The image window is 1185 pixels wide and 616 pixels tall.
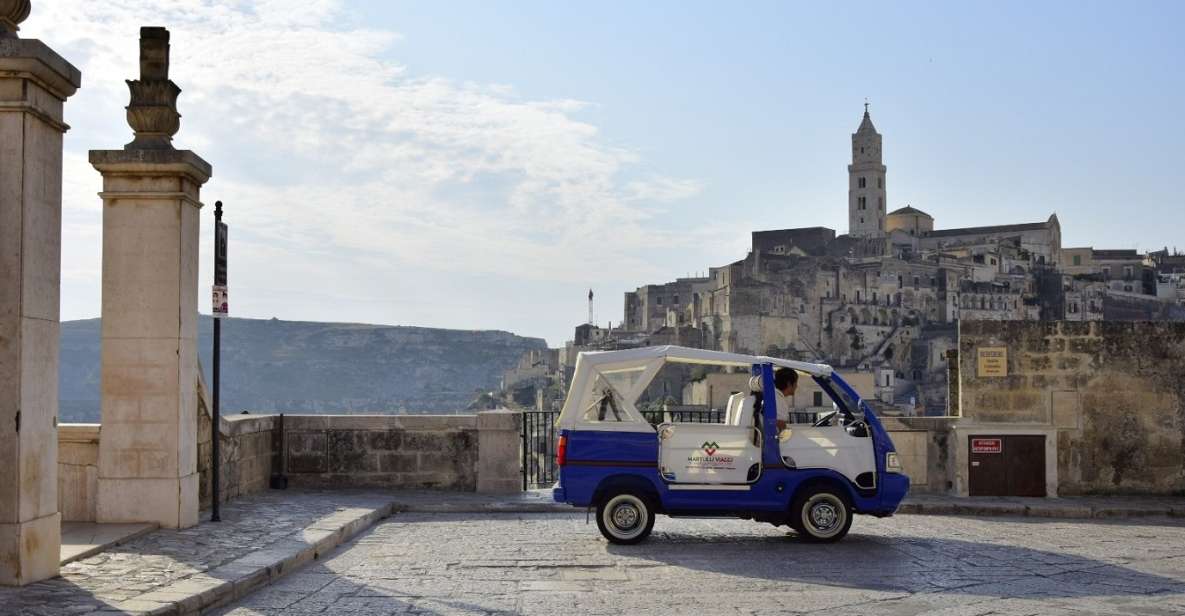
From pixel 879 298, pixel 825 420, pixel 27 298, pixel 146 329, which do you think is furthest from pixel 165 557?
pixel 879 298

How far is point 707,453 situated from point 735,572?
176cm

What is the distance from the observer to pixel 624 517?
10.7 metres

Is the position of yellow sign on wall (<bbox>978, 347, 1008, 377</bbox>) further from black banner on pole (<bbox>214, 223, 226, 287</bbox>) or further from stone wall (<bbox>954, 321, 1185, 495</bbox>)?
black banner on pole (<bbox>214, 223, 226, 287</bbox>)

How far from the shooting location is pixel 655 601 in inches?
313

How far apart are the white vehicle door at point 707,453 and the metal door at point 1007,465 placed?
17.9 feet

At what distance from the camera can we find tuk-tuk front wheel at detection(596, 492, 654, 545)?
10.7 metres

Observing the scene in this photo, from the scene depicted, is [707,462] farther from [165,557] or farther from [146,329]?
[146,329]

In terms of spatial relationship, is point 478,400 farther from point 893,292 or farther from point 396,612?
point 396,612

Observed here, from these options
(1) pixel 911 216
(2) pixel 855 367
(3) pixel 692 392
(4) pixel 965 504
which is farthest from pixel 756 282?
(4) pixel 965 504

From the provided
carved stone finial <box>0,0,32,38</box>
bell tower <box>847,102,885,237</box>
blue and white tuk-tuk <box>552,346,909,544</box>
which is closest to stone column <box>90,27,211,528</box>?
carved stone finial <box>0,0,32,38</box>

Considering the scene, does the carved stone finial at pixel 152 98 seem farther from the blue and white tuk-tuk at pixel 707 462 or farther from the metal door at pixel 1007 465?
the metal door at pixel 1007 465

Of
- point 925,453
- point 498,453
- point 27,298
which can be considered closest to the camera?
point 27,298

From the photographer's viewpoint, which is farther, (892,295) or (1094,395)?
(892,295)

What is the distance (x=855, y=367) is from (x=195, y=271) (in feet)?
371
